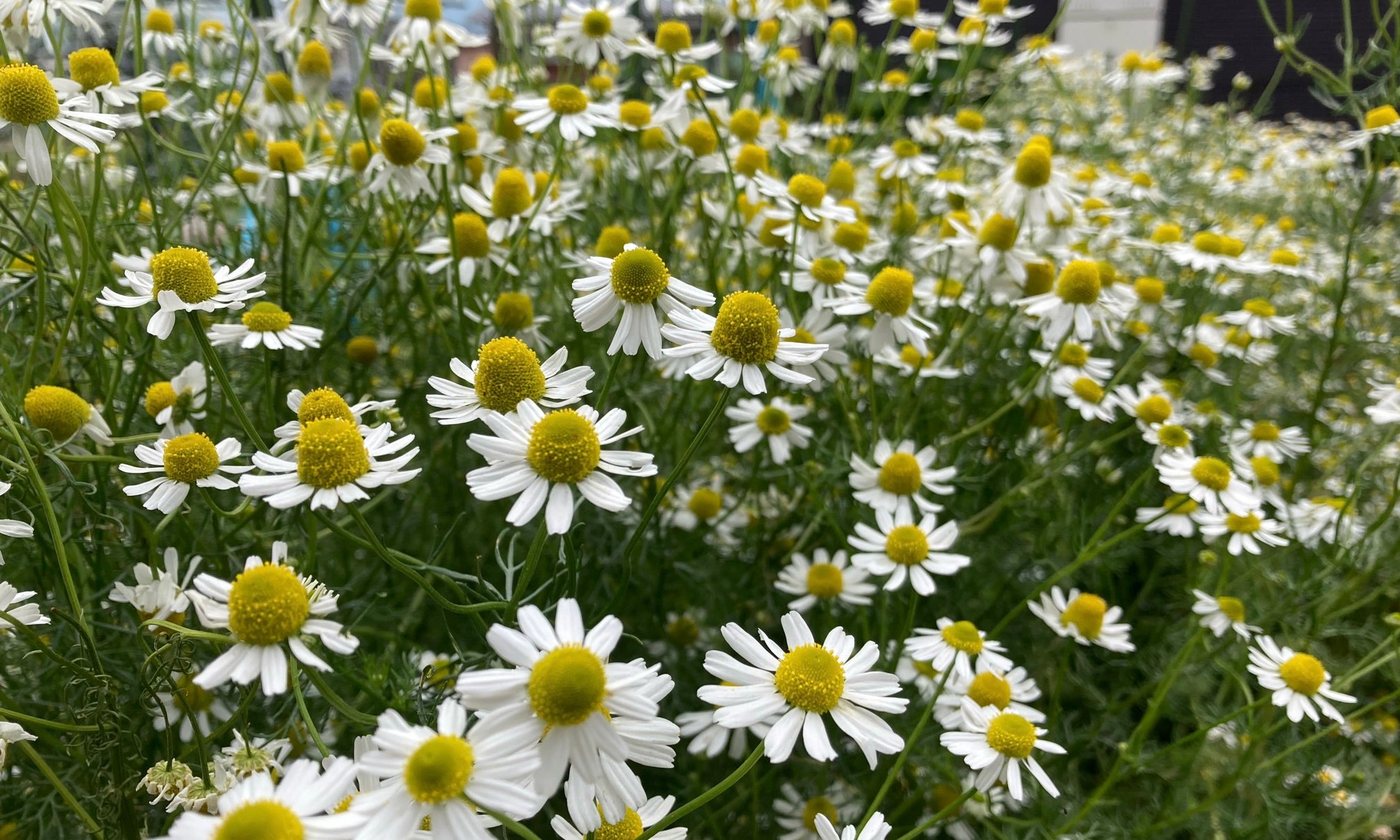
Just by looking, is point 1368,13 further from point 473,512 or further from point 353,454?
point 353,454

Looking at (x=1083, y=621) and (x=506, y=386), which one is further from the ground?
(x=506, y=386)

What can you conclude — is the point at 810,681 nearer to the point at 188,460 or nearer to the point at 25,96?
the point at 188,460

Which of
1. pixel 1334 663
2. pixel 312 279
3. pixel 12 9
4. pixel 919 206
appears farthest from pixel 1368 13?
pixel 12 9

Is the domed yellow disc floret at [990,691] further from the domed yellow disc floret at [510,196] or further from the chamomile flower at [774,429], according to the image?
the domed yellow disc floret at [510,196]

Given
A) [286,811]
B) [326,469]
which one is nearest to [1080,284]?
[326,469]

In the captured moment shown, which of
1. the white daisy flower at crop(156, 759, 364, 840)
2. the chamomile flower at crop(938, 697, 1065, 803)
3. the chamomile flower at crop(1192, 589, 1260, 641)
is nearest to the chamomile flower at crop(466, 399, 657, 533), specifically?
the white daisy flower at crop(156, 759, 364, 840)

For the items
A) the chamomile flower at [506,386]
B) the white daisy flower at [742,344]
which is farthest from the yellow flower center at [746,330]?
the chamomile flower at [506,386]
